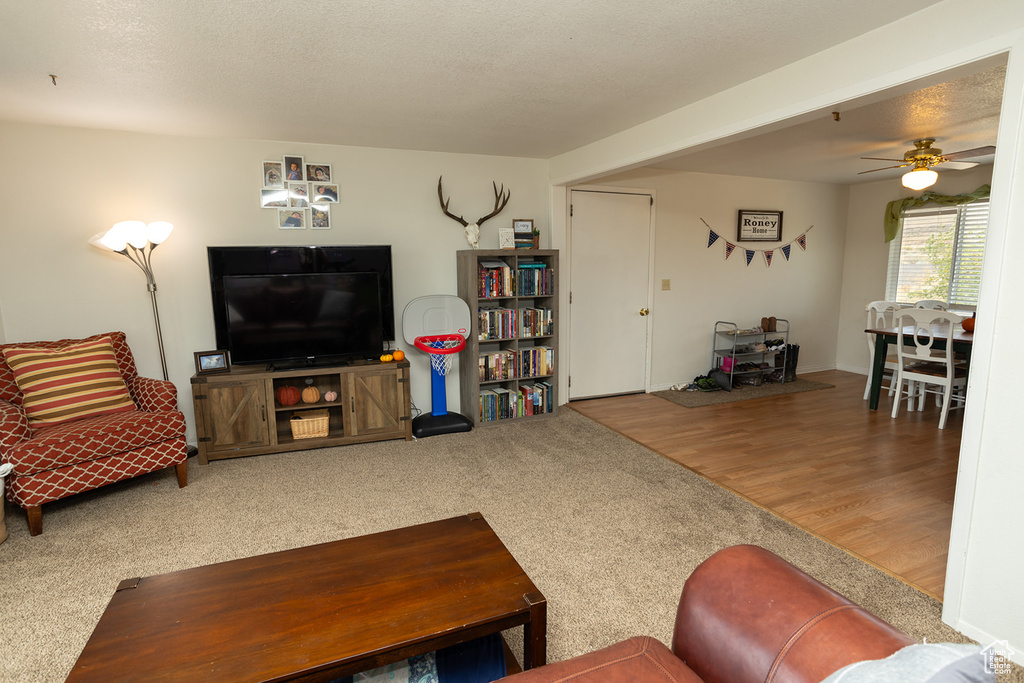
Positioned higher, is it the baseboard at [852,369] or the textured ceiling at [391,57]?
the textured ceiling at [391,57]

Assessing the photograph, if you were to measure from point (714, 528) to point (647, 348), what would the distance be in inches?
114

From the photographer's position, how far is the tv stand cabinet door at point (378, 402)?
393cm

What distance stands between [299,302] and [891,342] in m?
4.97

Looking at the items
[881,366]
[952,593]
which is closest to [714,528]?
[952,593]

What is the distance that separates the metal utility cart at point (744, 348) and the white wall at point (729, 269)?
0.11 m

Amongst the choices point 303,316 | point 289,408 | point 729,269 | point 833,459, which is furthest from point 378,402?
point 729,269

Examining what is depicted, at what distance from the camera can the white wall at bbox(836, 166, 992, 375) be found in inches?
238

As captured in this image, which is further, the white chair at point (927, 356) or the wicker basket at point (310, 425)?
the white chair at point (927, 356)

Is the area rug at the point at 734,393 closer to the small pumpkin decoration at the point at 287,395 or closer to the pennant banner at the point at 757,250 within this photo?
the pennant banner at the point at 757,250

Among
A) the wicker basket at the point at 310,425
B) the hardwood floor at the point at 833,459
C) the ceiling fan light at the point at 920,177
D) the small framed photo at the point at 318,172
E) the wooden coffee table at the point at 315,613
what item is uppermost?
the small framed photo at the point at 318,172

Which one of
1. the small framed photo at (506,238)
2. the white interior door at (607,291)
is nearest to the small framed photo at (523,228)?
the small framed photo at (506,238)

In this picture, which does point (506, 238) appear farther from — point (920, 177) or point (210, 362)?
point (920, 177)

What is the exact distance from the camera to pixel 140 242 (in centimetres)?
340

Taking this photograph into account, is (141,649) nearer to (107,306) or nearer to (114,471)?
(114,471)
